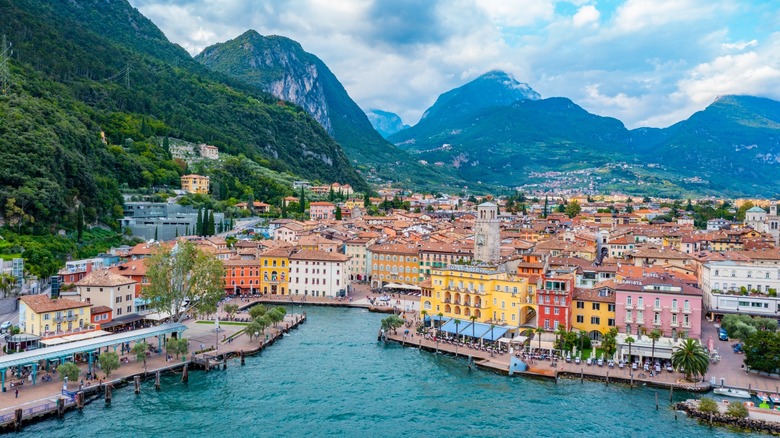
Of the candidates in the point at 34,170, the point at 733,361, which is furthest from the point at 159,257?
the point at 733,361

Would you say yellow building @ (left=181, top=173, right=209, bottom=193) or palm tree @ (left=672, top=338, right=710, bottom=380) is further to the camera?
yellow building @ (left=181, top=173, right=209, bottom=193)

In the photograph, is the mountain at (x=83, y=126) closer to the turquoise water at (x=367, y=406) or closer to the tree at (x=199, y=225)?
the tree at (x=199, y=225)

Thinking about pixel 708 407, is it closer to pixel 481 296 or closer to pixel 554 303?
pixel 554 303

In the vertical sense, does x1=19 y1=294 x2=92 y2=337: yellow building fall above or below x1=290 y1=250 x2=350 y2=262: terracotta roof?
below

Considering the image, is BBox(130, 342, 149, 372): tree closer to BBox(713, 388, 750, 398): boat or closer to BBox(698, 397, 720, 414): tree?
BBox(698, 397, 720, 414): tree

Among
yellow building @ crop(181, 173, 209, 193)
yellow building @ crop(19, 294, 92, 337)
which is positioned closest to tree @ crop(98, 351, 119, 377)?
yellow building @ crop(19, 294, 92, 337)

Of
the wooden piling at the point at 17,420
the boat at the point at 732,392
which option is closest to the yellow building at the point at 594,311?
the boat at the point at 732,392
